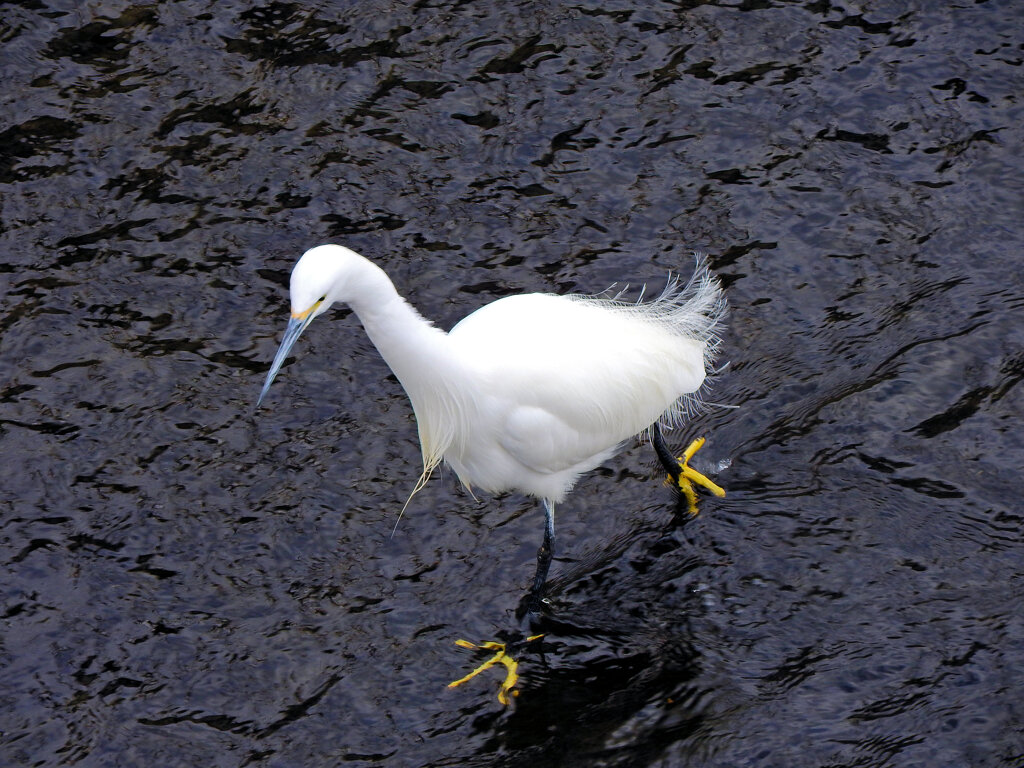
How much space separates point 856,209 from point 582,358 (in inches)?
113

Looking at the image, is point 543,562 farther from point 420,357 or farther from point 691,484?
point 420,357

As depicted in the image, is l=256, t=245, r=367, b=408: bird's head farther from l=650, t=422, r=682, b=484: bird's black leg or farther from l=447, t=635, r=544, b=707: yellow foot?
l=650, t=422, r=682, b=484: bird's black leg

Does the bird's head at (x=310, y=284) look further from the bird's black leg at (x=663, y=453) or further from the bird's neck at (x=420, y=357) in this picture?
the bird's black leg at (x=663, y=453)

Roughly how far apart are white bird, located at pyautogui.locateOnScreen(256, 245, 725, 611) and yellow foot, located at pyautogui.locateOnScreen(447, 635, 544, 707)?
0.29 metres

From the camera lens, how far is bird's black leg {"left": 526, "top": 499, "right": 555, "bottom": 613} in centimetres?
568

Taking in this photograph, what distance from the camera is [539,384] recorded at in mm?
5504

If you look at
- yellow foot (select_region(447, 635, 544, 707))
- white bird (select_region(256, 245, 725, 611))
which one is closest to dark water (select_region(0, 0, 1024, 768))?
yellow foot (select_region(447, 635, 544, 707))

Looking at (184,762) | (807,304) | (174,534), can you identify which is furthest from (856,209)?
(184,762)

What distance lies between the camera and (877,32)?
28.2ft

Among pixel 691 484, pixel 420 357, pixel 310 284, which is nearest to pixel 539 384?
pixel 420 357

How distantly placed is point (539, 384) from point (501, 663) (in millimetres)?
1365

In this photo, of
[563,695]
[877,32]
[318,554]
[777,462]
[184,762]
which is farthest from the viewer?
[877,32]

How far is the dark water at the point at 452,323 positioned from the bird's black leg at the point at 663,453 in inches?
8.0

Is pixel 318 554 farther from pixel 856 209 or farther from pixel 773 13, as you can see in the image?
pixel 773 13
